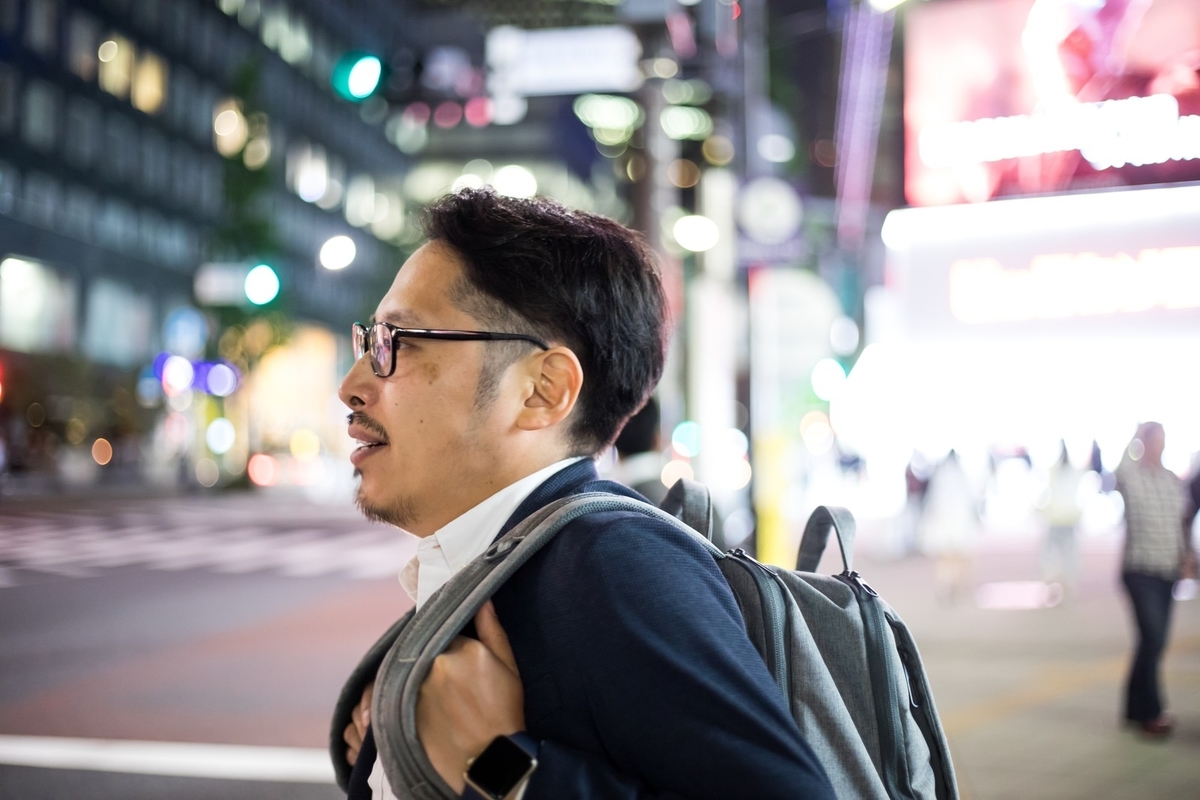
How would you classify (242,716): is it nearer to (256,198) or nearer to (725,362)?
(725,362)

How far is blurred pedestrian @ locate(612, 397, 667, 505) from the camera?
5306 millimetres

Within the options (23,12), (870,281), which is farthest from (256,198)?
(870,281)

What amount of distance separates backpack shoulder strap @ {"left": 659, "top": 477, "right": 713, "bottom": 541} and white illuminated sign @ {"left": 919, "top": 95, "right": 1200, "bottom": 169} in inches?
185

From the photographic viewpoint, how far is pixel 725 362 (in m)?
16.6

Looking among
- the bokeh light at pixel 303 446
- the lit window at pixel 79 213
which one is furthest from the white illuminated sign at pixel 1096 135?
the bokeh light at pixel 303 446

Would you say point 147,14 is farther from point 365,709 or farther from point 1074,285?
point 365,709

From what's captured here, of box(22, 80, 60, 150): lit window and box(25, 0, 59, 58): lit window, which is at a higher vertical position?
box(25, 0, 59, 58): lit window

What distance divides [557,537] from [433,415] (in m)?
0.40

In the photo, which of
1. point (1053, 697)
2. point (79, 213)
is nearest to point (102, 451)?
point (79, 213)

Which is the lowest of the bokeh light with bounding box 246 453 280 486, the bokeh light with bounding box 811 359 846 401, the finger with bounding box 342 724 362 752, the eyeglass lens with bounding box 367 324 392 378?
the bokeh light with bounding box 246 453 280 486

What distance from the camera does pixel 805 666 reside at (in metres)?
1.39

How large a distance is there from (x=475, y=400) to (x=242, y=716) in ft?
18.1

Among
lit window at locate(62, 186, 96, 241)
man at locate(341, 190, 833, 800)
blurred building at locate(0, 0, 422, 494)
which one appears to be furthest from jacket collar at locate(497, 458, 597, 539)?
lit window at locate(62, 186, 96, 241)

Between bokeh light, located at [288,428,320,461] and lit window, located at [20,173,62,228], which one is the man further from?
bokeh light, located at [288,428,320,461]
